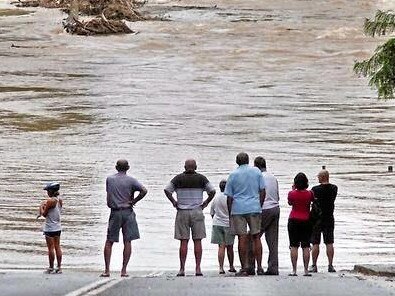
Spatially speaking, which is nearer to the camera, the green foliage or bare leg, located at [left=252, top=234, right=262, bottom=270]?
bare leg, located at [left=252, top=234, right=262, bottom=270]

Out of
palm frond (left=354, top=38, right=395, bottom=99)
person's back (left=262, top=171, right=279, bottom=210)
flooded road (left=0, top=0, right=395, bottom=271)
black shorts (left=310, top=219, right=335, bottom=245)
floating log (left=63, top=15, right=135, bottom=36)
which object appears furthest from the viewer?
floating log (left=63, top=15, right=135, bottom=36)

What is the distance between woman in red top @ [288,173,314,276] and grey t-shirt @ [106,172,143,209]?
1.94 m

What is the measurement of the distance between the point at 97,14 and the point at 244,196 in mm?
76821

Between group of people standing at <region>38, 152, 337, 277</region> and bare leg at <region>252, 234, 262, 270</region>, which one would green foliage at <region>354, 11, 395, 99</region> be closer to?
group of people standing at <region>38, 152, 337, 277</region>

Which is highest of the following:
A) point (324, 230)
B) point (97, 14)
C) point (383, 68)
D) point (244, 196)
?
point (97, 14)

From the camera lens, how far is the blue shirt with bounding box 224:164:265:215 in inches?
616

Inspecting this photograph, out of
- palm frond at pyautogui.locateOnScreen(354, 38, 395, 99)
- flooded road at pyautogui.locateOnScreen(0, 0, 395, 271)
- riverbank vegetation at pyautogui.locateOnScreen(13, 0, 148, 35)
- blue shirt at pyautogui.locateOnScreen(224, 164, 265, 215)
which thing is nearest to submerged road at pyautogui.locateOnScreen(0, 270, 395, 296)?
blue shirt at pyautogui.locateOnScreen(224, 164, 265, 215)

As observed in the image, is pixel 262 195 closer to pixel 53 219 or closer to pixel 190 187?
pixel 190 187

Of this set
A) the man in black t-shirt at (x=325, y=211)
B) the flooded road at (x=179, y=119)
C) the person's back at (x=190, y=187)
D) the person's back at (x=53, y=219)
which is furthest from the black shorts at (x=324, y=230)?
the person's back at (x=53, y=219)

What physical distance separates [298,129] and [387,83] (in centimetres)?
2423

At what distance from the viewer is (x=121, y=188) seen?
15.9 m

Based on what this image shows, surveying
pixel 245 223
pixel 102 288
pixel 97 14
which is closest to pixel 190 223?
pixel 245 223

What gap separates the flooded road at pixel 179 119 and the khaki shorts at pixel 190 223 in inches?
153

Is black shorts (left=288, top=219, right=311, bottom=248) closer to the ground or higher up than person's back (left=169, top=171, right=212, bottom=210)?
closer to the ground
